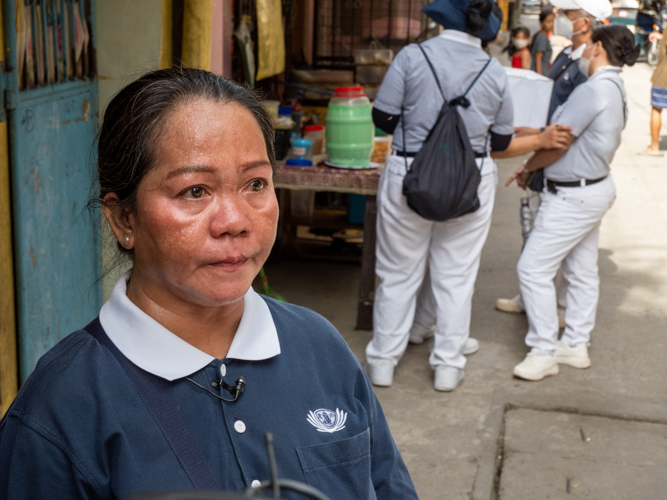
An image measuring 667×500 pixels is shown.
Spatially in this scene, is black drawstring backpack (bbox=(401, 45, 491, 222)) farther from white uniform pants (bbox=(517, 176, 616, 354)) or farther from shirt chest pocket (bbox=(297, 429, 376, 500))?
shirt chest pocket (bbox=(297, 429, 376, 500))

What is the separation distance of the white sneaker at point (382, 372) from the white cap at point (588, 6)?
2.32 metres

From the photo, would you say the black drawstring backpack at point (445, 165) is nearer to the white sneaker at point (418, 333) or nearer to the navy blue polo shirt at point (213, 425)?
the white sneaker at point (418, 333)

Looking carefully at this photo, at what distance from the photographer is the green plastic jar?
505 cm

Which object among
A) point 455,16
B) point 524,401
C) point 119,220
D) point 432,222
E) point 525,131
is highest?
point 455,16

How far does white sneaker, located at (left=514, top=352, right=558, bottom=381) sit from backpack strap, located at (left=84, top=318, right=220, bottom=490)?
3.50 m

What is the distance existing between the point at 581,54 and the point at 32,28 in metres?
2.95

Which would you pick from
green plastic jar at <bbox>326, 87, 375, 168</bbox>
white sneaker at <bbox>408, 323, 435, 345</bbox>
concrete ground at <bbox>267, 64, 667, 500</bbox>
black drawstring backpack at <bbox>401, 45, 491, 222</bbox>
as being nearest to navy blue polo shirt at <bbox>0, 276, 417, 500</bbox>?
concrete ground at <bbox>267, 64, 667, 500</bbox>

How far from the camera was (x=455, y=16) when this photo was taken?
3922 millimetres

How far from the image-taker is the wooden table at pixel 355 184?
4875 millimetres

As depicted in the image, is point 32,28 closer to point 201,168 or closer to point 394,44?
point 201,168

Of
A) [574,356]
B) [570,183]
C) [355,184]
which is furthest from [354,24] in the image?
[574,356]

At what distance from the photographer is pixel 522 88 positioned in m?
4.66

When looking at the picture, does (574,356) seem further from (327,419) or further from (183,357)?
(183,357)

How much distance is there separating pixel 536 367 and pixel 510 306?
104cm
